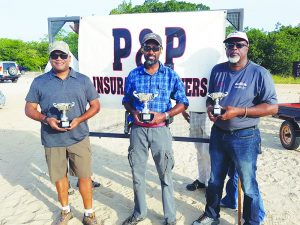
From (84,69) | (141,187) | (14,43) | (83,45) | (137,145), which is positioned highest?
(14,43)

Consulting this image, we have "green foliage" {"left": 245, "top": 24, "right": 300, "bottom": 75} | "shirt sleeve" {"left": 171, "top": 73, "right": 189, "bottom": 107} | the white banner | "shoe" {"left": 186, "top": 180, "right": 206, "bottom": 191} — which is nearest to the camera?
"shirt sleeve" {"left": 171, "top": 73, "right": 189, "bottom": 107}

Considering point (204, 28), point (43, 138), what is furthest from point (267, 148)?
point (43, 138)

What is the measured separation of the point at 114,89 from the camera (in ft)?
14.1

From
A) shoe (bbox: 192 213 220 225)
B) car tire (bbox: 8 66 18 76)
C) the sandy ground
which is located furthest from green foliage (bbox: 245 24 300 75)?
shoe (bbox: 192 213 220 225)

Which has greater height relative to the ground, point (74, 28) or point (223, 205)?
point (74, 28)


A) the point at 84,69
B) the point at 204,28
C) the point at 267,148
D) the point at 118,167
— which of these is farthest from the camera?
the point at 267,148

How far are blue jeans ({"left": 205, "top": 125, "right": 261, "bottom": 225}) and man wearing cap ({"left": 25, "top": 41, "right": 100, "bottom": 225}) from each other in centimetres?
143

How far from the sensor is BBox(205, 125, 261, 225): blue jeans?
10.2 ft

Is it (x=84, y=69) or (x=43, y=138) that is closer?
(x=43, y=138)

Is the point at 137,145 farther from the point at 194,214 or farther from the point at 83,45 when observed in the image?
the point at 83,45

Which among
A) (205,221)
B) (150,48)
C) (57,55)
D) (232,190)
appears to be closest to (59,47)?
(57,55)

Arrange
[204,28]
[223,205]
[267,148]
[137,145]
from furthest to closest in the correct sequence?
[267,148], [223,205], [204,28], [137,145]

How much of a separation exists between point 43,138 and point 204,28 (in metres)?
2.35

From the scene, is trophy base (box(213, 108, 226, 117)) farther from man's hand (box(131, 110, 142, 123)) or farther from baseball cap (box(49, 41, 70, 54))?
baseball cap (box(49, 41, 70, 54))
